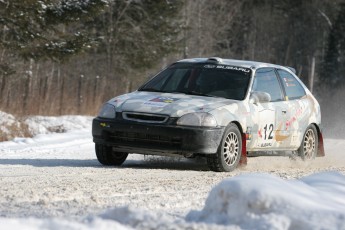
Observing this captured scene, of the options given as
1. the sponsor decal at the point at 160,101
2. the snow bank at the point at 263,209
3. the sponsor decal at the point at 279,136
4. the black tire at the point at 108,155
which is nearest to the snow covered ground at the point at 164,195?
the snow bank at the point at 263,209

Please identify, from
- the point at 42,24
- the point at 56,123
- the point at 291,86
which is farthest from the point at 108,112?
the point at 42,24

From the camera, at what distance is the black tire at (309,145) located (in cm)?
1336

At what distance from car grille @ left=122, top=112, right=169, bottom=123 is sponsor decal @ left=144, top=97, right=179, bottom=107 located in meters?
0.19

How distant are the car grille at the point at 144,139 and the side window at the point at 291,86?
2.70m

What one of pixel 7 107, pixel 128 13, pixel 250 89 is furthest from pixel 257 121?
pixel 128 13

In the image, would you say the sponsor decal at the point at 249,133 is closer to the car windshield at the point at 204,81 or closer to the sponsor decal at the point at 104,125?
the car windshield at the point at 204,81

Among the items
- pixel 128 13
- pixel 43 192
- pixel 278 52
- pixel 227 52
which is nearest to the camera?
pixel 43 192

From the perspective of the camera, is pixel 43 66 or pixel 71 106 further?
pixel 43 66

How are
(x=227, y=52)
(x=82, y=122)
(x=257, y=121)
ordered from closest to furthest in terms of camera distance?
(x=257, y=121) < (x=82, y=122) < (x=227, y=52)

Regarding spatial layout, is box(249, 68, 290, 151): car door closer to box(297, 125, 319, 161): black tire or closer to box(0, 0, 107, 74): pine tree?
box(297, 125, 319, 161): black tire

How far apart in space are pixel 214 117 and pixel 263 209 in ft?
16.4

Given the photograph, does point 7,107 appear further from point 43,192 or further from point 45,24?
point 43,192

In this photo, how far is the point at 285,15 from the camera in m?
84.3

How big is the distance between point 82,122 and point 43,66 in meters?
19.6
